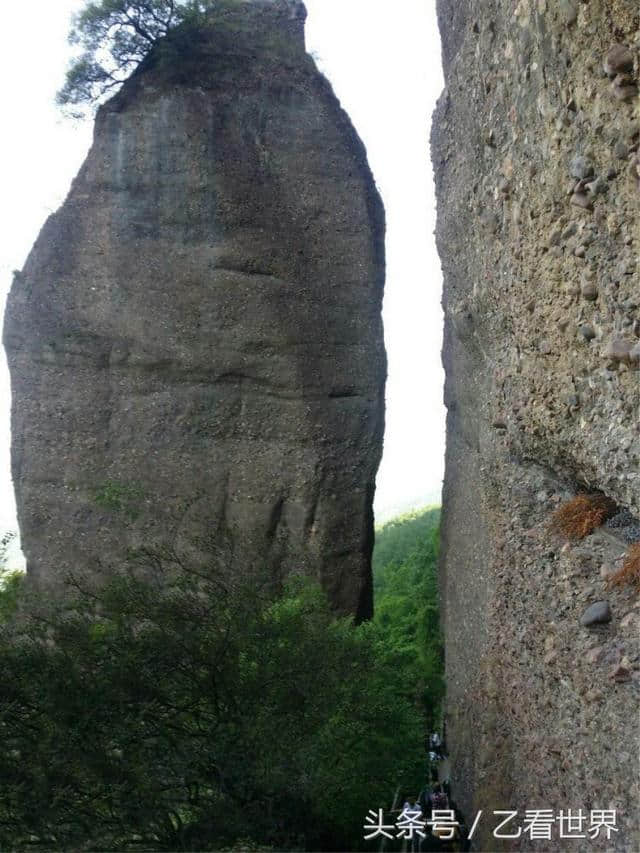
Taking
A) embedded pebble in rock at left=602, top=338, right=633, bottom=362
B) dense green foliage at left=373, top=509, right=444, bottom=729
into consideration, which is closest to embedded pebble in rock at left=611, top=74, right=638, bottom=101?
embedded pebble in rock at left=602, top=338, right=633, bottom=362

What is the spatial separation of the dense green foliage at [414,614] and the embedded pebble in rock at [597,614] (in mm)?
4054

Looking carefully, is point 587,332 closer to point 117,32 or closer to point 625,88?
point 625,88

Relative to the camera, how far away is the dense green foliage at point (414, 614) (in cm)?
1134

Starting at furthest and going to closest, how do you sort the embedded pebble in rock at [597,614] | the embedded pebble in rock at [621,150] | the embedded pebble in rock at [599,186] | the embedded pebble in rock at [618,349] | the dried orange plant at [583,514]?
1. the dried orange plant at [583,514]
2. the embedded pebble in rock at [597,614]
3. the embedded pebble in rock at [599,186]
4. the embedded pebble in rock at [618,349]
5. the embedded pebble in rock at [621,150]

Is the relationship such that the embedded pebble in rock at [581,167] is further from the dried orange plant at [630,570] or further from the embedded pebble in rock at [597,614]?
the embedded pebble in rock at [597,614]

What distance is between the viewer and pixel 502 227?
19.8 feet

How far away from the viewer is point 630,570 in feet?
14.7

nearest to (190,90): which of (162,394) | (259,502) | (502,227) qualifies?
(162,394)

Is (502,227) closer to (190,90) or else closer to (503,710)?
(503,710)

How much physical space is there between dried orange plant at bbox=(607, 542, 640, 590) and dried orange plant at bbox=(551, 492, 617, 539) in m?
0.47

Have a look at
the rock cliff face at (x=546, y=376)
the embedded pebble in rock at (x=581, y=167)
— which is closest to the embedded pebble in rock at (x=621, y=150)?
the rock cliff face at (x=546, y=376)

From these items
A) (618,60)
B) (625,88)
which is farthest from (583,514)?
(618,60)

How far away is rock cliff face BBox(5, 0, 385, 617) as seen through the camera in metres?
10.1

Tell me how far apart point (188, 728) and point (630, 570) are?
344 cm
